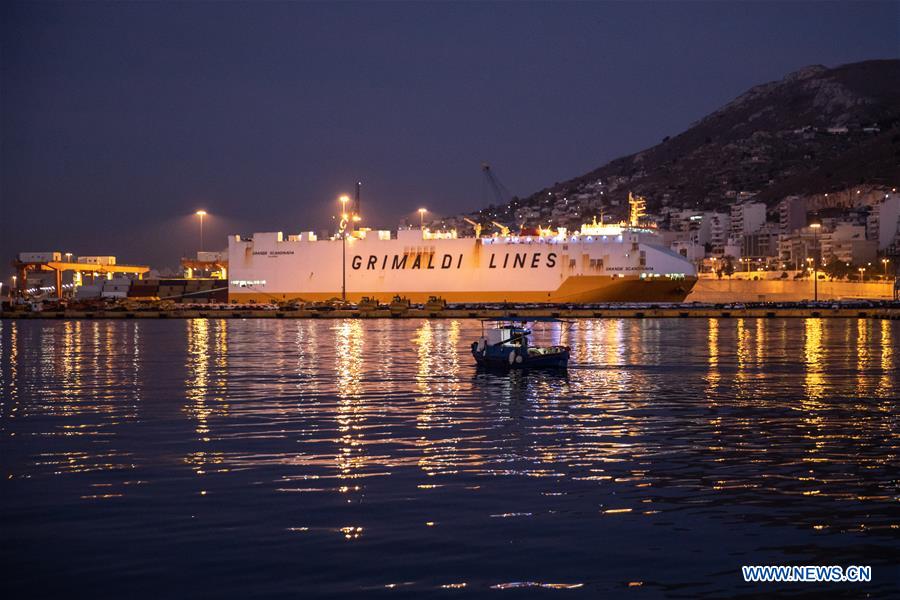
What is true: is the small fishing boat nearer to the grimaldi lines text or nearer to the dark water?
the dark water

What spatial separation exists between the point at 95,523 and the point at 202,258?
361 feet

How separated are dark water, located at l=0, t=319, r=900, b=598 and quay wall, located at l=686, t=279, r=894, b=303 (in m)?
66.7

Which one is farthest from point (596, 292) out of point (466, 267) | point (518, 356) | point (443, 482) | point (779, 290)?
point (443, 482)

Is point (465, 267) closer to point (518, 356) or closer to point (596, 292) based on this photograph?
point (596, 292)

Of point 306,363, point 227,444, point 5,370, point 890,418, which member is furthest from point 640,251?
point 227,444

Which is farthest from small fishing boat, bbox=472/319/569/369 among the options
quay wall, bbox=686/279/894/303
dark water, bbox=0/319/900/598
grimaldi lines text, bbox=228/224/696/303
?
quay wall, bbox=686/279/894/303

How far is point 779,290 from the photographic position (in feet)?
328

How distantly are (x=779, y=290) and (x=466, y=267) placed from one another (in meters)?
33.2

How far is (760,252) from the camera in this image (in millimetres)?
147750

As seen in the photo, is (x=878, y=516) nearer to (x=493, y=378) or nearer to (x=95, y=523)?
(x=95, y=523)

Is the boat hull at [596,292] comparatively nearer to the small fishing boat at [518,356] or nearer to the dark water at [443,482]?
the small fishing boat at [518,356]

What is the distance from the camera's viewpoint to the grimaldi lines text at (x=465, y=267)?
82.1 meters

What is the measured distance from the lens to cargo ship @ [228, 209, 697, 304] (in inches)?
3233

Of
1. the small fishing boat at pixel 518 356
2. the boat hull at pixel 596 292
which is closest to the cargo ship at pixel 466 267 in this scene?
the boat hull at pixel 596 292
